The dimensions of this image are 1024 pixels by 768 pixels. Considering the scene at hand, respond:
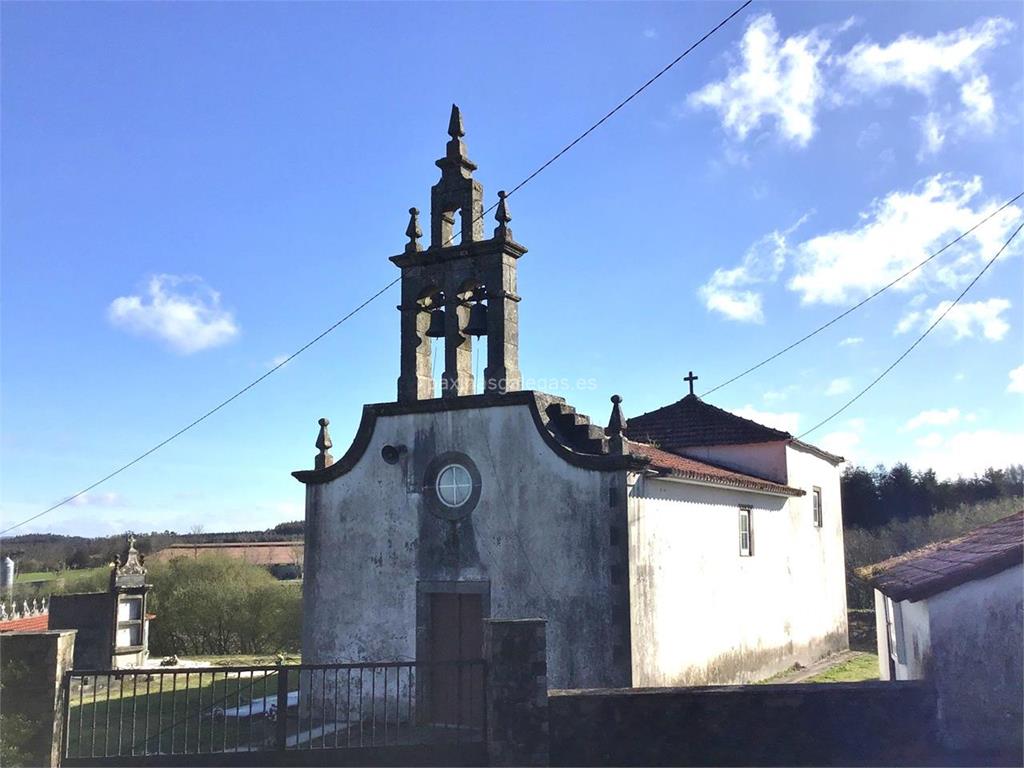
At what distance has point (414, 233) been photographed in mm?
14094

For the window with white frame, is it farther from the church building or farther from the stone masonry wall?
the stone masonry wall

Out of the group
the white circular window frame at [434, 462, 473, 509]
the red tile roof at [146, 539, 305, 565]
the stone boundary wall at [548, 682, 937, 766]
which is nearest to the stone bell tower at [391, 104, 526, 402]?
the white circular window frame at [434, 462, 473, 509]

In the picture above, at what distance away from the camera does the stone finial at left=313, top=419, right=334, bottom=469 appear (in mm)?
14430

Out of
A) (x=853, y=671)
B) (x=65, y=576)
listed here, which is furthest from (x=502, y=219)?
(x=65, y=576)

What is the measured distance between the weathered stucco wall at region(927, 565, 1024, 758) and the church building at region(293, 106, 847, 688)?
418cm

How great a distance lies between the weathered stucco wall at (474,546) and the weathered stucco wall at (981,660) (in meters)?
4.21

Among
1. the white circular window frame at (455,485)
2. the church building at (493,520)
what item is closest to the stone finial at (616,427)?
the church building at (493,520)

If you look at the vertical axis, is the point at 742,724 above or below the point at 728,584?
below

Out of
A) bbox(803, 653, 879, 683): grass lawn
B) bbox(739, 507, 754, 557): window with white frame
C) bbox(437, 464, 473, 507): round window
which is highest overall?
bbox(437, 464, 473, 507): round window

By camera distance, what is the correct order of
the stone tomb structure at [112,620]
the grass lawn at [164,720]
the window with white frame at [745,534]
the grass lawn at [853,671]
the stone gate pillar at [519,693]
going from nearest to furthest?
the stone gate pillar at [519,693]
the grass lawn at [164,720]
the grass lawn at [853,671]
the window with white frame at [745,534]
the stone tomb structure at [112,620]

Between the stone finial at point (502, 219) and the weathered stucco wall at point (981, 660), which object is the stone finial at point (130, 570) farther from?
the weathered stucco wall at point (981, 660)

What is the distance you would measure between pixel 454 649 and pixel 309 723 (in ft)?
7.57

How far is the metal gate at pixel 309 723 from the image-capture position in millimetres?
8977

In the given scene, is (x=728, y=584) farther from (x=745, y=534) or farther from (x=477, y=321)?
(x=477, y=321)
